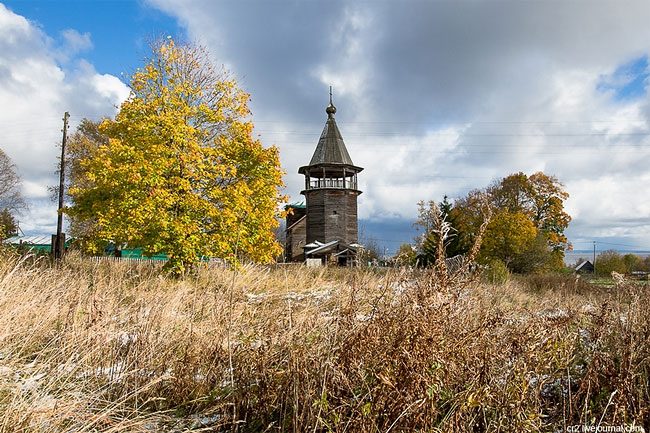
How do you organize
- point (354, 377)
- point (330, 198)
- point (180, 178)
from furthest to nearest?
point (330, 198), point (180, 178), point (354, 377)

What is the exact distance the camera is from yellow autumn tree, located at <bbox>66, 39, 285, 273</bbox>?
9.63 meters

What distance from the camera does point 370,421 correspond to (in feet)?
6.79

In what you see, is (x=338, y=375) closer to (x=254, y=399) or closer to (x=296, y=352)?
(x=296, y=352)

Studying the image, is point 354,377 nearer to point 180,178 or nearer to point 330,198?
point 180,178

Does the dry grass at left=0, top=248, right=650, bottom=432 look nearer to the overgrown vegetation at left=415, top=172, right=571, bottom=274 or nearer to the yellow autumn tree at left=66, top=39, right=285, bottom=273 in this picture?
the yellow autumn tree at left=66, top=39, right=285, bottom=273

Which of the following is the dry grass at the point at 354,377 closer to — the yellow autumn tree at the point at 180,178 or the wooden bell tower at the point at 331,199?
the yellow autumn tree at the point at 180,178

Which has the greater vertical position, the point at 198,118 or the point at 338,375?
the point at 198,118

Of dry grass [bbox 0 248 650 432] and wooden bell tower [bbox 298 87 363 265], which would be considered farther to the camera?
wooden bell tower [bbox 298 87 363 265]

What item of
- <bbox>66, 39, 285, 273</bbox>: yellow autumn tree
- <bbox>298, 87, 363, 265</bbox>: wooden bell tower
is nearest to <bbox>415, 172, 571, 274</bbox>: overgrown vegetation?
<bbox>298, 87, 363, 265</bbox>: wooden bell tower

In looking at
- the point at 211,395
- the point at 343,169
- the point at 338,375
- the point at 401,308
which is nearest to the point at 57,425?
the point at 211,395

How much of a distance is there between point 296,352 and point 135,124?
30.9 ft

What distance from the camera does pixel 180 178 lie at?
1003cm

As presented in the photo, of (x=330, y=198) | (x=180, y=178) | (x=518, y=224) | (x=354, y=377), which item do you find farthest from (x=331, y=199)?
(x=354, y=377)

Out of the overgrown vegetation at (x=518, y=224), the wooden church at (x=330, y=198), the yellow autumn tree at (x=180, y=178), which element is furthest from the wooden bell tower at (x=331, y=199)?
the yellow autumn tree at (x=180, y=178)
